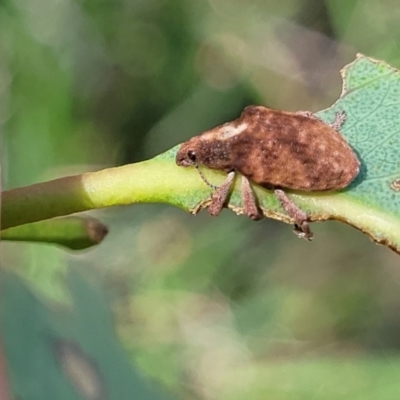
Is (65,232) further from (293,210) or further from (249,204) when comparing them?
(293,210)

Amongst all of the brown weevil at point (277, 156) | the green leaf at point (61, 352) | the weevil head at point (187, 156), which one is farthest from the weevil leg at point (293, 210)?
the green leaf at point (61, 352)

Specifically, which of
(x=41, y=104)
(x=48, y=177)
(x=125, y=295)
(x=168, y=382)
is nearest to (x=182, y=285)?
(x=125, y=295)

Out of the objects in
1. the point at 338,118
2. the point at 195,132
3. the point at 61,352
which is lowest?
the point at 61,352

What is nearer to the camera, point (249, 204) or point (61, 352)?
point (249, 204)

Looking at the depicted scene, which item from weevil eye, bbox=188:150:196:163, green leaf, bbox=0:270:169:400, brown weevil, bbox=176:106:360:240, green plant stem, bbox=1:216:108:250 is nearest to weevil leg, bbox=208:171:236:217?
brown weevil, bbox=176:106:360:240

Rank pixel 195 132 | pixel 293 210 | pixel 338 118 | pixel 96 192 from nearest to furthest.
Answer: pixel 96 192, pixel 293 210, pixel 338 118, pixel 195 132

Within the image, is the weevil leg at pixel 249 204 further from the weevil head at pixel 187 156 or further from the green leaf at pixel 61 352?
the green leaf at pixel 61 352

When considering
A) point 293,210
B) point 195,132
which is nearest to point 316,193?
point 293,210

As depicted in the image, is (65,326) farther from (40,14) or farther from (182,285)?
(40,14)
